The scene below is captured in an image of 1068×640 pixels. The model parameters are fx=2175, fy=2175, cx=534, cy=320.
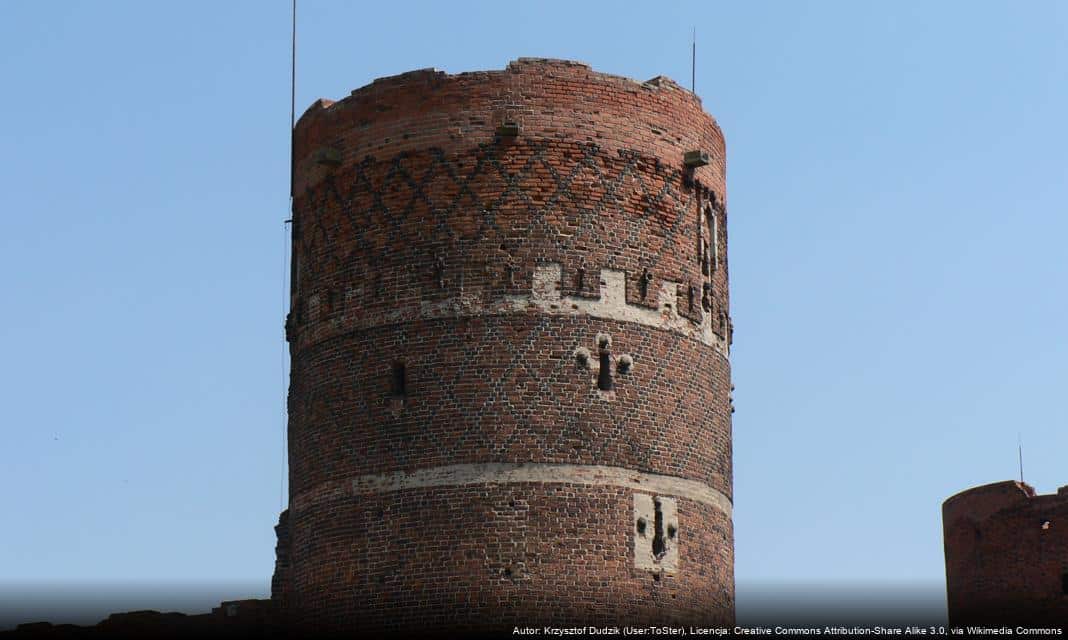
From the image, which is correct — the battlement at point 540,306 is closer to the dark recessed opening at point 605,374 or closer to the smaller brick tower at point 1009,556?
the dark recessed opening at point 605,374

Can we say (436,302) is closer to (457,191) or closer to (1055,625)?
(457,191)

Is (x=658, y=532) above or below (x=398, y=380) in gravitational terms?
below

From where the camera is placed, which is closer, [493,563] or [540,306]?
[493,563]

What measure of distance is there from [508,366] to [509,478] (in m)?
1.86

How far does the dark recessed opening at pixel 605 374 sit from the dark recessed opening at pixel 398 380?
320cm

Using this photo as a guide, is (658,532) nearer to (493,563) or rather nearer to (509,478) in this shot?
(509,478)

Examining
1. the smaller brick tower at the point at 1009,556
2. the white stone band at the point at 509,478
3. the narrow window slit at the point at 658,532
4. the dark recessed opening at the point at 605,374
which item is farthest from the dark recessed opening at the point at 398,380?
the smaller brick tower at the point at 1009,556

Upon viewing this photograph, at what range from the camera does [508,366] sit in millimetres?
35531

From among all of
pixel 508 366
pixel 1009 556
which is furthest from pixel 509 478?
pixel 1009 556

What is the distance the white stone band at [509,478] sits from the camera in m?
35.1

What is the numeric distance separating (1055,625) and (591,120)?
57.7ft

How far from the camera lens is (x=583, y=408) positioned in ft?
117

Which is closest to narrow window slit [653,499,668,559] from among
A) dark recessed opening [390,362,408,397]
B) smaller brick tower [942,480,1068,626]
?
dark recessed opening [390,362,408,397]

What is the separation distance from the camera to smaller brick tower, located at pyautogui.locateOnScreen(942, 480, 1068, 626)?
47625 millimetres
